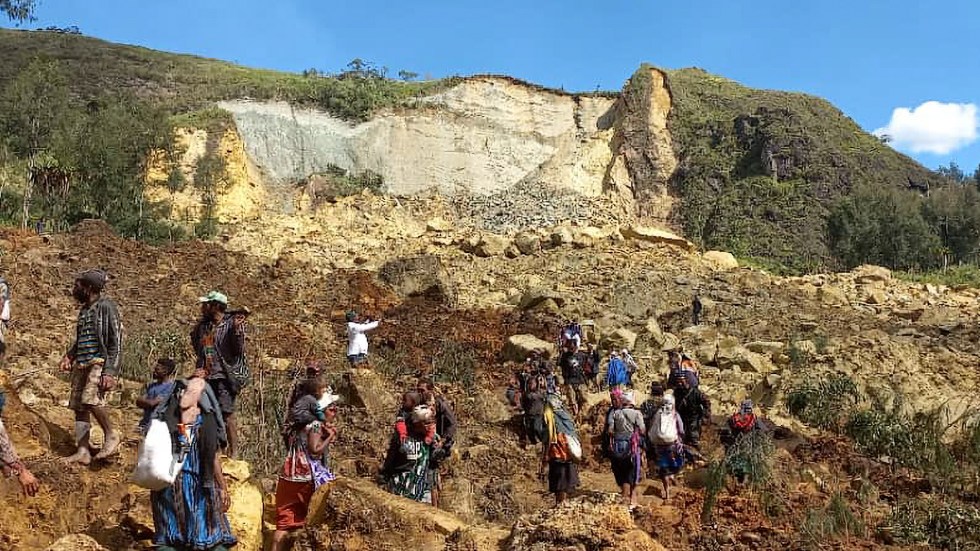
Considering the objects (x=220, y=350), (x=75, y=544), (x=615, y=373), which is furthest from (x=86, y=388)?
(x=615, y=373)

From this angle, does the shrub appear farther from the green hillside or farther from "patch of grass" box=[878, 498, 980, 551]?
the green hillside

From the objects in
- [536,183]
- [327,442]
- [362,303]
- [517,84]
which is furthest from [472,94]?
[327,442]

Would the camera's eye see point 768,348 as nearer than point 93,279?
No

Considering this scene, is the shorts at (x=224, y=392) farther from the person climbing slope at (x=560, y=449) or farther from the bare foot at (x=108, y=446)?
the person climbing slope at (x=560, y=449)

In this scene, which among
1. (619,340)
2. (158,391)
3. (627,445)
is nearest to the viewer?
(158,391)

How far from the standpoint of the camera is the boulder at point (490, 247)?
23.4 m

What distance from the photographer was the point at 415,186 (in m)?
32.0

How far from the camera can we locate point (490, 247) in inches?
926

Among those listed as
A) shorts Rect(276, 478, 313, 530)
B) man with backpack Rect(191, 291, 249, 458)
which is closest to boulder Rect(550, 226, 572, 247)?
man with backpack Rect(191, 291, 249, 458)

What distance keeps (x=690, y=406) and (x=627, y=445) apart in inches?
92.2

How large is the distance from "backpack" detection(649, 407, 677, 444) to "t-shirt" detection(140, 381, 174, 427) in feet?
14.6

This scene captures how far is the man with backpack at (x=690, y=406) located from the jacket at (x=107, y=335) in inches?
221

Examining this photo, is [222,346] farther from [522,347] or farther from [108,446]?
[522,347]

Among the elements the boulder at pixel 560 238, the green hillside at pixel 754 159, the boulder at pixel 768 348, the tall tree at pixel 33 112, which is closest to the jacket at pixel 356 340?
the boulder at pixel 768 348
